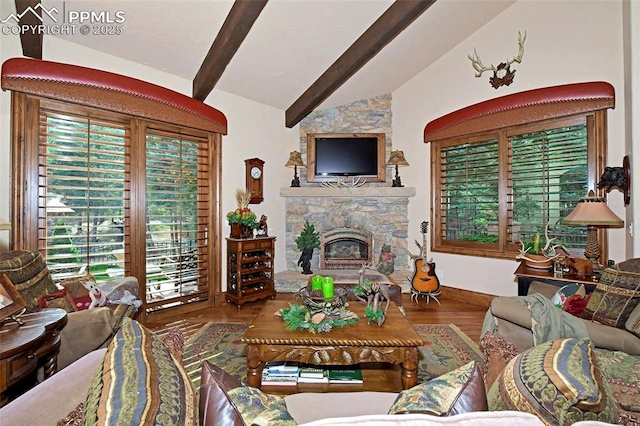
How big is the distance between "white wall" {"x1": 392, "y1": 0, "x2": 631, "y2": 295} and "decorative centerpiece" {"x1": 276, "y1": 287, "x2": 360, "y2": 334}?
8.85ft

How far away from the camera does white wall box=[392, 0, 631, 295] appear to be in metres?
3.24

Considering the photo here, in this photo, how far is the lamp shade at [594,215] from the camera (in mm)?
2650

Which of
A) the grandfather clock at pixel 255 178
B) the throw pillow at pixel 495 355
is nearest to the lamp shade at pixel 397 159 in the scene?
the grandfather clock at pixel 255 178

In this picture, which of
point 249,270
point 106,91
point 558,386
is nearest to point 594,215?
point 558,386

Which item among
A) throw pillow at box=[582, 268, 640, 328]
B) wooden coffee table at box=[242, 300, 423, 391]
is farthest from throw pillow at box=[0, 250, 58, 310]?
throw pillow at box=[582, 268, 640, 328]

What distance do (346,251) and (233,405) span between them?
15.3 ft

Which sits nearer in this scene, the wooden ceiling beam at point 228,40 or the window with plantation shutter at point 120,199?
the wooden ceiling beam at point 228,40

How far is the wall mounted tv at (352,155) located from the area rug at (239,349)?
8.80 feet

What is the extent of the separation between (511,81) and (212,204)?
13.5 ft

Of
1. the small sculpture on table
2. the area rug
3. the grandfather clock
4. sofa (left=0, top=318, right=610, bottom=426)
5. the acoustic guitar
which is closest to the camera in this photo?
sofa (left=0, top=318, right=610, bottom=426)

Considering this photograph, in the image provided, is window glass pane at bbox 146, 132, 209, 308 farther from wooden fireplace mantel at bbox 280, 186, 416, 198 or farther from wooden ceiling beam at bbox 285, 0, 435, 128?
wooden ceiling beam at bbox 285, 0, 435, 128

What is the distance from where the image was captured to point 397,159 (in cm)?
503

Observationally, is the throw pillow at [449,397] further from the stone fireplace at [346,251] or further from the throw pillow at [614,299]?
the stone fireplace at [346,251]

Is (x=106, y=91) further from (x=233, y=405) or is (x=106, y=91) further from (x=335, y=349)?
(x=233, y=405)
